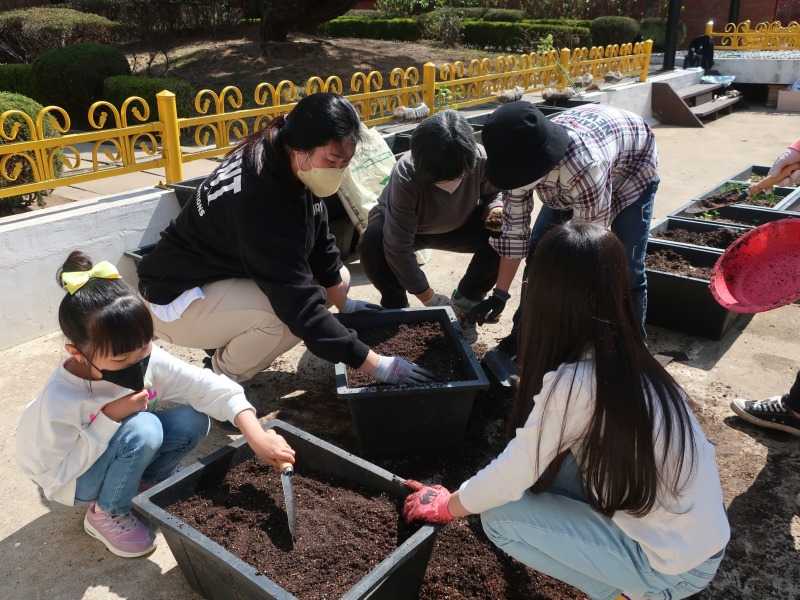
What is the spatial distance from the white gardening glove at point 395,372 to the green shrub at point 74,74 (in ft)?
26.3

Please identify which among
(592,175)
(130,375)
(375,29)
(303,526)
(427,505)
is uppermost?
(375,29)

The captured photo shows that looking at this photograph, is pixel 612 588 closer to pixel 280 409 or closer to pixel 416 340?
pixel 416 340

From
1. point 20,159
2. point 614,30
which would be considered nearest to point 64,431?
point 20,159

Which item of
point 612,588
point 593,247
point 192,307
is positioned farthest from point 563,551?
point 192,307

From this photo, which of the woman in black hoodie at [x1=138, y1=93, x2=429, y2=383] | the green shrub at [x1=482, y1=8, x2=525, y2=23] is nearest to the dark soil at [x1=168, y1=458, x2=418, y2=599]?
the woman in black hoodie at [x1=138, y1=93, x2=429, y2=383]

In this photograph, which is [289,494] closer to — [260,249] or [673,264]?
[260,249]

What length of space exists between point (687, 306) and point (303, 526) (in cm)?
232

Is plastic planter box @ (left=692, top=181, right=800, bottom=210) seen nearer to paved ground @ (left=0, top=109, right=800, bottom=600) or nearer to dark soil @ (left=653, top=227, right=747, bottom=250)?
dark soil @ (left=653, top=227, right=747, bottom=250)

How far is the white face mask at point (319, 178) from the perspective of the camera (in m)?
2.20

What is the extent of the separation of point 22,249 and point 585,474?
2.78m

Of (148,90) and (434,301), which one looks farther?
(148,90)

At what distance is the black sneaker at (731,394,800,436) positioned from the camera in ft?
8.18

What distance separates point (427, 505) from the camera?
5.59ft

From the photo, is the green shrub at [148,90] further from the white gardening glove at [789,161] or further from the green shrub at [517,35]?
the green shrub at [517,35]
